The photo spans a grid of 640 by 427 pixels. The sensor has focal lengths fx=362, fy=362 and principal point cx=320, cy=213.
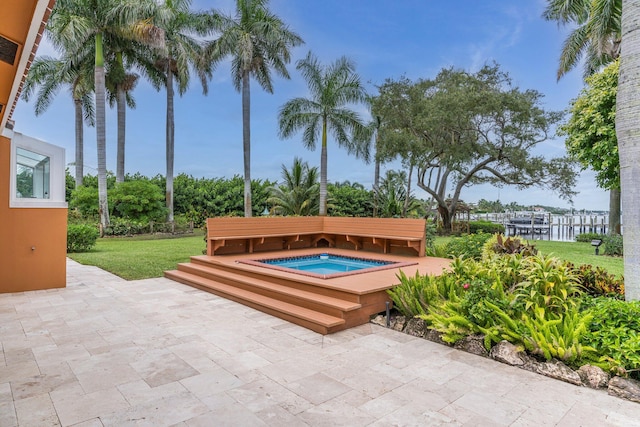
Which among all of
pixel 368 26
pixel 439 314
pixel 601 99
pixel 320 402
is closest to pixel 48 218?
pixel 320 402

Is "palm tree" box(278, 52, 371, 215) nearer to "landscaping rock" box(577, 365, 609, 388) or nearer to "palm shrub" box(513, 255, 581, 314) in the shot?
"palm shrub" box(513, 255, 581, 314)

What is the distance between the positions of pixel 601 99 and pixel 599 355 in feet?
33.6

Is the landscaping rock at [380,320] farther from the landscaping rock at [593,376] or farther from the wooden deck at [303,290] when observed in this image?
the landscaping rock at [593,376]

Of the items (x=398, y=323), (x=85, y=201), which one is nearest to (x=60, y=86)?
→ (x=85, y=201)

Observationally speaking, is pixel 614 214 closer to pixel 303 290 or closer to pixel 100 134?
pixel 303 290

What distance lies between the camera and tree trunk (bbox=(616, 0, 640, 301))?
11.8 feet

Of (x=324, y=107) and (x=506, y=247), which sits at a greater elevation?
(x=324, y=107)

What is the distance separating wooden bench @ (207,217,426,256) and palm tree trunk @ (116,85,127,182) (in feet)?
42.7

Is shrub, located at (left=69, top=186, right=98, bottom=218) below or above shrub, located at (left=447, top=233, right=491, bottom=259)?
above

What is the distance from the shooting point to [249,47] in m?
16.3

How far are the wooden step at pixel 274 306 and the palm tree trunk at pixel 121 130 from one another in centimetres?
1389

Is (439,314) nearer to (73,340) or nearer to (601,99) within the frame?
(73,340)

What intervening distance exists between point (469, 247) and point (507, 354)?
5007 mm

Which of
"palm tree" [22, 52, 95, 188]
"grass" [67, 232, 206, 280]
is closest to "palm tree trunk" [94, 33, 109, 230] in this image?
"grass" [67, 232, 206, 280]
